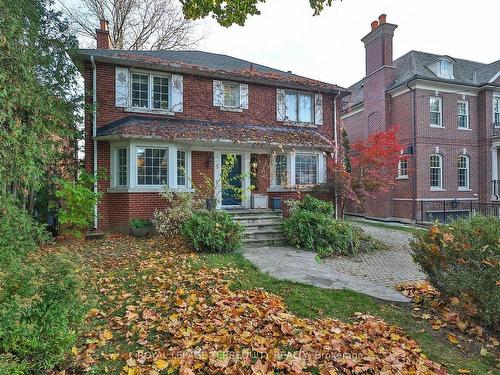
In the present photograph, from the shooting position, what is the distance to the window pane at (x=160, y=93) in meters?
10.7

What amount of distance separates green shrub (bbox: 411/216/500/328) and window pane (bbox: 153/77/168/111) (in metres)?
9.35

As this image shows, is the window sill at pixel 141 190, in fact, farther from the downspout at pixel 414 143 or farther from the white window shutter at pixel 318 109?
the downspout at pixel 414 143

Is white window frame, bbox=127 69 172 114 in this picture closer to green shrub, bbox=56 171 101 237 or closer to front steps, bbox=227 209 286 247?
green shrub, bbox=56 171 101 237

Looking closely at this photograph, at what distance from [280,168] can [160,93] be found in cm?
533

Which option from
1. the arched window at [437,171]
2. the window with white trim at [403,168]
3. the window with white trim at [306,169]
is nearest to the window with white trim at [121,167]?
the window with white trim at [306,169]

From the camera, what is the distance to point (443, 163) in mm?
16625

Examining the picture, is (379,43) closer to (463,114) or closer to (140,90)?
(463,114)

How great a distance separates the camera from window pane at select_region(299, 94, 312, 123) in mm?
12789

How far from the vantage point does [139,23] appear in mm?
19812

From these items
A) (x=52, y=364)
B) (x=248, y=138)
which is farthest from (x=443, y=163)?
(x=52, y=364)

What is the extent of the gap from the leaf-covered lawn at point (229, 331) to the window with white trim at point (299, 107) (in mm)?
8850

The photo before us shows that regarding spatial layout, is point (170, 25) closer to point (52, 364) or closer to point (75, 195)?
point (75, 195)

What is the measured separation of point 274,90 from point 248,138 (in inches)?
118

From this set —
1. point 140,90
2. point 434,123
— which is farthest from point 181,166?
point 434,123
